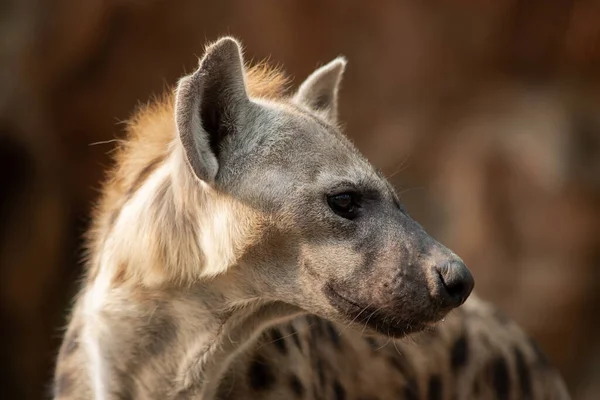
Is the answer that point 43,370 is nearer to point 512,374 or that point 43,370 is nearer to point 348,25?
point 348,25

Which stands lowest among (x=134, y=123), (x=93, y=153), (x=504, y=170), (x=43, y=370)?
(x=43, y=370)

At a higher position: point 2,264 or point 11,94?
point 11,94

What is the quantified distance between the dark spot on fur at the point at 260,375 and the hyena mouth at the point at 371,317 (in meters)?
0.33

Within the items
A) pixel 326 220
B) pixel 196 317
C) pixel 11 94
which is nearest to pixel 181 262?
pixel 196 317

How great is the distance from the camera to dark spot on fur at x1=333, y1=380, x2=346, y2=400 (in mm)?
2734

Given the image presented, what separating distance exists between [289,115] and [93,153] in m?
3.78

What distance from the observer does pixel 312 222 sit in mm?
2322

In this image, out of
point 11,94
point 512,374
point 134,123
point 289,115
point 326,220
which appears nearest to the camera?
point 326,220

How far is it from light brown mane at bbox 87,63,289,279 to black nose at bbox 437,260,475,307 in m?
0.80

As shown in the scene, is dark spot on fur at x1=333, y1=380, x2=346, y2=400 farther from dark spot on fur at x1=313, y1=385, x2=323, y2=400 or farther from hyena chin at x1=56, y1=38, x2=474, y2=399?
hyena chin at x1=56, y1=38, x2=474, y2=399

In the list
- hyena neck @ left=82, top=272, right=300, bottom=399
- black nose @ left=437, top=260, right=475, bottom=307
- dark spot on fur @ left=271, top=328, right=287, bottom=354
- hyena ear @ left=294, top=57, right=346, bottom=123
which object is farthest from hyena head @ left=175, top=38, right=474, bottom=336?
hyena ear @ left=294, top=57, right=346, bottom=123

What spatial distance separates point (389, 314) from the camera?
2330mm

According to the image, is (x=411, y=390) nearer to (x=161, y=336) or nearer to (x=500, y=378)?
(x=500, y=378)

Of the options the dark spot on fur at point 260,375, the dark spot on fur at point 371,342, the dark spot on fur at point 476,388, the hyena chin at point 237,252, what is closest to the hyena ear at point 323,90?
the hyena chin at point 237,252
